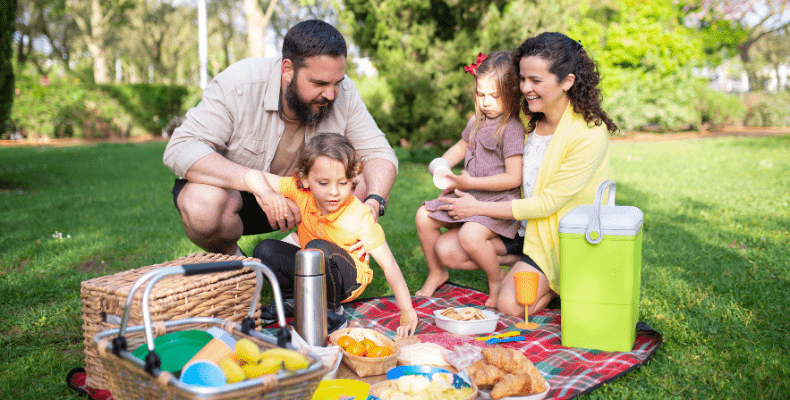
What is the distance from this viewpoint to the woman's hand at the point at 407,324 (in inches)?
100

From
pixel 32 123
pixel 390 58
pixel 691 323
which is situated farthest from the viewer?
pixel 32 123

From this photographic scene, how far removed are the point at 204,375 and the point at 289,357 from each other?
0.23 m

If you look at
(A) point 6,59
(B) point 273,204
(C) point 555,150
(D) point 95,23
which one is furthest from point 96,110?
(C) point 555,150

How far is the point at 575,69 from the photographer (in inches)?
111

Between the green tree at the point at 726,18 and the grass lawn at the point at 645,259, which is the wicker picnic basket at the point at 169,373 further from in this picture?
the green tree at the point at 726,18

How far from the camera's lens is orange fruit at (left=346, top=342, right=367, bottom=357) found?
214 cm

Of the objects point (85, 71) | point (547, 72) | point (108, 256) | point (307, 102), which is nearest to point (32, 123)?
point (85, 71)

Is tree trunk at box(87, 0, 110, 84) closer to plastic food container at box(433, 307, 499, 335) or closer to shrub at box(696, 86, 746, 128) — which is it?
shrub at box(696, 86, 746, 128)

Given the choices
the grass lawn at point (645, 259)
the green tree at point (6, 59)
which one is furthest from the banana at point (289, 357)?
the green tree at point (6, 59)

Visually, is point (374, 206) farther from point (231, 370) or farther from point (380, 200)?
point (231, 370)

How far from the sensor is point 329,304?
9.06ft

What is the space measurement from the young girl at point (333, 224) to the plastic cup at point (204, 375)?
1.12 meters

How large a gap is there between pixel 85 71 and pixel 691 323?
976 inches

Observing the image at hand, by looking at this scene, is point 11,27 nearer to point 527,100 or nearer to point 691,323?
point 527,100
